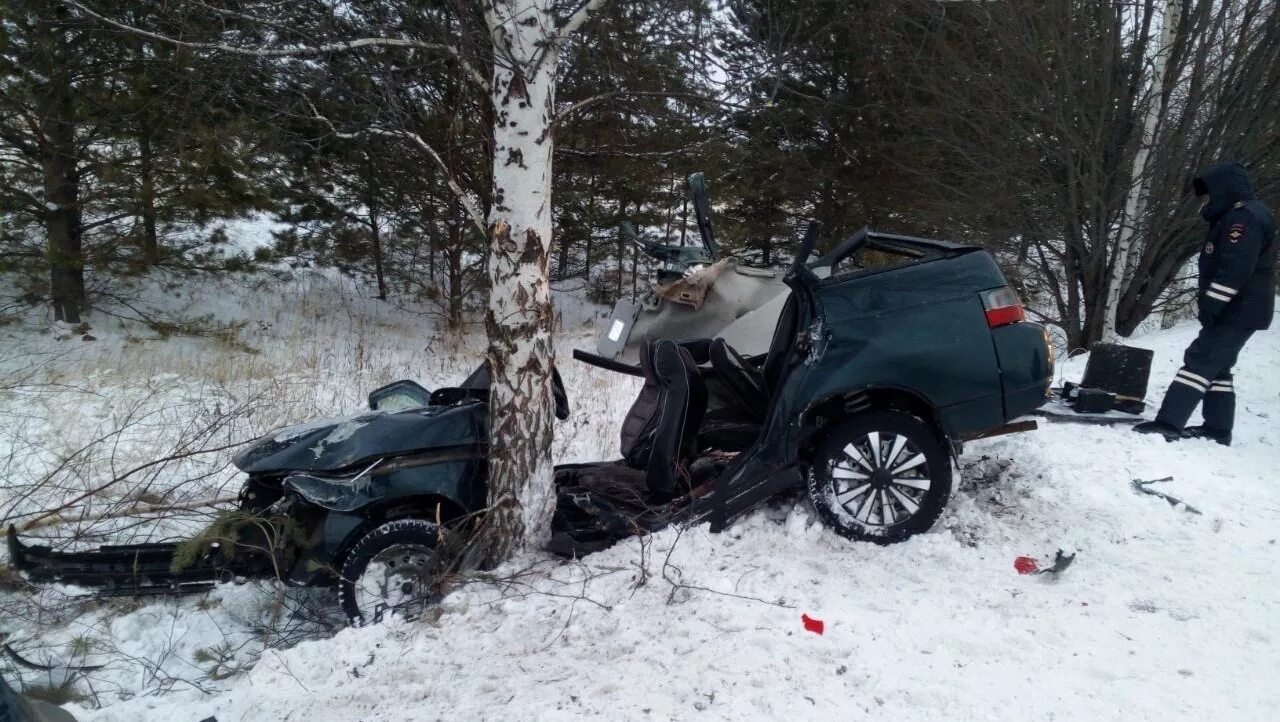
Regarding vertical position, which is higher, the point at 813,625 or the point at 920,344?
the point at 920,344

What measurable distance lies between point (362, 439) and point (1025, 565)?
3.25 metres

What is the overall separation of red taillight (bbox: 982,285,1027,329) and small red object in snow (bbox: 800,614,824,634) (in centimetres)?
180

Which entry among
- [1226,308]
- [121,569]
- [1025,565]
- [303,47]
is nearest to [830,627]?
[1025,565]

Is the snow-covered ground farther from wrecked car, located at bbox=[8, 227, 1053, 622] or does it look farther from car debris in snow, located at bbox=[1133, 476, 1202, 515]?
wrecked car, located at bbox=[8, 227, 1053, 622]

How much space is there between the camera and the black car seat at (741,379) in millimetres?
4230

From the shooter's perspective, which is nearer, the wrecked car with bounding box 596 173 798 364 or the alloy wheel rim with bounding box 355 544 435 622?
the alloy wheel rim with bounding box 355 544 435 622

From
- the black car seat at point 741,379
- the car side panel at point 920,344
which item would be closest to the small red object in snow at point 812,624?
the car side panel at point 920,344

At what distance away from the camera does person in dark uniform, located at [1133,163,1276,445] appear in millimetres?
5223

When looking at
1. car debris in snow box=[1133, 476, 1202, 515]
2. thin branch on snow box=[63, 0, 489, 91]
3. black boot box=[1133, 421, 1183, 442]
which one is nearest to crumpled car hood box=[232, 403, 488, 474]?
thin branch on snow box=[63, 0, 489, 91]

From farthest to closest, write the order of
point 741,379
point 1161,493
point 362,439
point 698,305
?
point 698,305 < point 741,379 < point 1161,493 < point 362,439

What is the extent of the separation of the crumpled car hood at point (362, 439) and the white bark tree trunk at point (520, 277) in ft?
0.83

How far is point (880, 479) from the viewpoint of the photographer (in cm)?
382

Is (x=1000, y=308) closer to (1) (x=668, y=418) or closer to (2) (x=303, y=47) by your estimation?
(1) (x=668, y=418)

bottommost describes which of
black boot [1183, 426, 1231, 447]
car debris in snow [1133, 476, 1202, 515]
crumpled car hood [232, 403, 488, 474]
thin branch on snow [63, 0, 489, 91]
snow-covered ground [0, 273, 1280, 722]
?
snow-covered ground [0, 273, 1280, 722]
